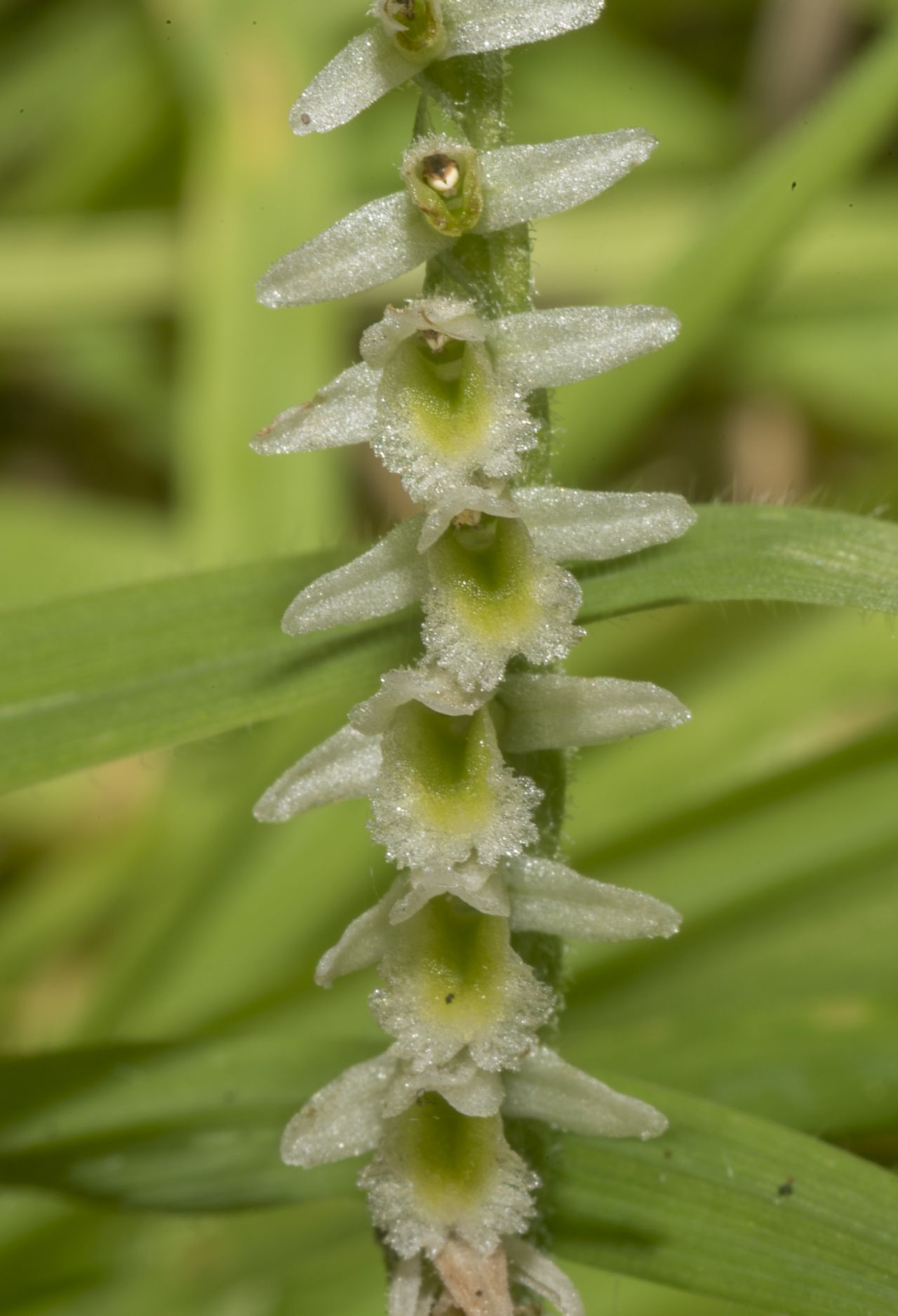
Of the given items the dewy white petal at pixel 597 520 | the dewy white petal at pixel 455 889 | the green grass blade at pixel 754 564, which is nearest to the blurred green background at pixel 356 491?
the green grass blade at pixel 754 564

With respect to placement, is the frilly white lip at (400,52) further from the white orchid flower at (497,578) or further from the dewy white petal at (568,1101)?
the dewy white petal at (568,1101)

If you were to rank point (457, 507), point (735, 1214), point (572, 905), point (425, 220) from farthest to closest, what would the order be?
point (735, 1214), point (572, 905), point (425, 220), point (457, 507)

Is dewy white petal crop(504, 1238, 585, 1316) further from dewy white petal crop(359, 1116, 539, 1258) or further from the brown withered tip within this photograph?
the brown withered tip

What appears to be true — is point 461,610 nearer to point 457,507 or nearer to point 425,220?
point 457,507

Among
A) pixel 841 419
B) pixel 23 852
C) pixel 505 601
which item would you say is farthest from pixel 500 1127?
Result: pixel 841 419

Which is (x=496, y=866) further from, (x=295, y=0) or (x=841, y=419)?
(x=295, y=0)

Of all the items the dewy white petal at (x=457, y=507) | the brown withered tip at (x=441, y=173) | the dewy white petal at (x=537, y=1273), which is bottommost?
the dewy white petal at (x=537, y=1273)

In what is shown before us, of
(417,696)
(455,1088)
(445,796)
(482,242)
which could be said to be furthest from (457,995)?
(482,242)
